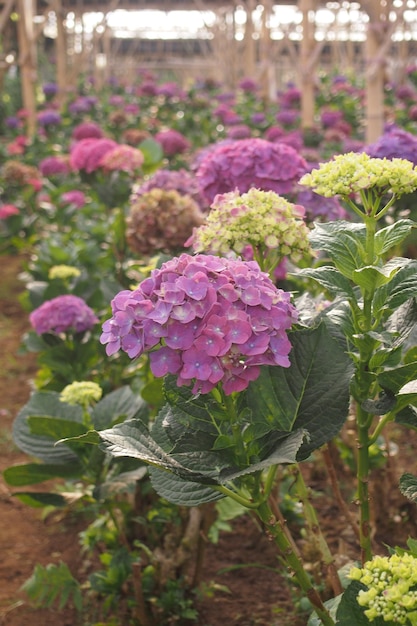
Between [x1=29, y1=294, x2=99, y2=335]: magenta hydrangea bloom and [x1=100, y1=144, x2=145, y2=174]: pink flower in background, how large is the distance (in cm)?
123

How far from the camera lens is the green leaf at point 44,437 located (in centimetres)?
185

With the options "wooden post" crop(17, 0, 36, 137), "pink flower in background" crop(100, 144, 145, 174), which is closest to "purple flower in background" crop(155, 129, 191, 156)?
"pink flower in background" crop(100, 144, 145, 174)

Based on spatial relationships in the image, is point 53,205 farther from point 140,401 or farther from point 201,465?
point 201,465

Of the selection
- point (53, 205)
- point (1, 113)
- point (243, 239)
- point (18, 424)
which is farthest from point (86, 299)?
point (1, 113)

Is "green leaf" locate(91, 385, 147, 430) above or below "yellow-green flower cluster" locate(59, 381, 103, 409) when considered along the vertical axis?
below

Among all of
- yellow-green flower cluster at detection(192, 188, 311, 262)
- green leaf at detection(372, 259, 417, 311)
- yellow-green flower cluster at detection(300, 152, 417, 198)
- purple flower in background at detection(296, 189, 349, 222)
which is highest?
yellow-green flower cluster at detection(300, 152, 417, 198)

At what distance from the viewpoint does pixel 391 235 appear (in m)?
1.27

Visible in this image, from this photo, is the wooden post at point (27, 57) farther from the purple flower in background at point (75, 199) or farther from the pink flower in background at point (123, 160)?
the pink flower in background at point (123, 160)

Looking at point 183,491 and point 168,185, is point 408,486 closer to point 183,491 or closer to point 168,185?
point 183,491

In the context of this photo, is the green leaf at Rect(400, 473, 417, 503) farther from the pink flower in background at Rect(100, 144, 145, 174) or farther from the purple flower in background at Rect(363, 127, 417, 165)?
the pink flower in background at Rect(100, 144, 145, 174)

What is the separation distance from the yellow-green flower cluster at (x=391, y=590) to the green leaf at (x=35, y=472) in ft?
3.07

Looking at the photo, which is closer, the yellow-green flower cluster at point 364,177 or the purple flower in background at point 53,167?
the yellow-green flower cluster at point 364,177

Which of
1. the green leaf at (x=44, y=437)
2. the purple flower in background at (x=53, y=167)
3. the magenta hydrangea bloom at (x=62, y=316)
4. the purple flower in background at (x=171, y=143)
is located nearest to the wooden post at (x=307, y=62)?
the purple flower in background at (x=53, y=167)

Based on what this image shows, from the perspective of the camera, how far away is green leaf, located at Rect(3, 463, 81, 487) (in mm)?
1743
